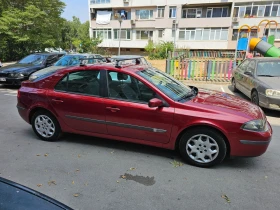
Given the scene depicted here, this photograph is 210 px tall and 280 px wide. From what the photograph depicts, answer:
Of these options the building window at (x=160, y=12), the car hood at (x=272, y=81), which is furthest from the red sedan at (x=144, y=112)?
the building window at (x=160, y=12)

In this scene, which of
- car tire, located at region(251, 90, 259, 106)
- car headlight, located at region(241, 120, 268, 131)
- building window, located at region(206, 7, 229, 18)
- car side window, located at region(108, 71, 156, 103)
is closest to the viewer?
car headlight, located at region(241, 120, 268, 131)

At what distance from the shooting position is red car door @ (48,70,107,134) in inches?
143

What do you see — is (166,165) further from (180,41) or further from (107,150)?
(180,41)

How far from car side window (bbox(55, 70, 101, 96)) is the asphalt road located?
3.38 feet

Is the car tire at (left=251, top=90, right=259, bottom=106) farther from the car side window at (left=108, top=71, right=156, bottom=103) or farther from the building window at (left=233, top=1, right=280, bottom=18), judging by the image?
the building window at (left=233, top=1, right=280, bottom=18)

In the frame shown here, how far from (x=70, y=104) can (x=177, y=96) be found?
187 centimetres

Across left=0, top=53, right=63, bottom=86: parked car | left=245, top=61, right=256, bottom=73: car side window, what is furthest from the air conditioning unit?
left=0, top=53, right=63, bottom=86: parked car

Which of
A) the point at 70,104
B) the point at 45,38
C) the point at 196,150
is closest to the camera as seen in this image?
the point at 196,150

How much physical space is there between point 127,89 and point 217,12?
2810 centimetres

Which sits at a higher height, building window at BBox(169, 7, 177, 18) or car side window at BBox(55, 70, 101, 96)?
building window at BBox(169, 7, 177, 18)

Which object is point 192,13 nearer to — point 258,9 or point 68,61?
point 258,9

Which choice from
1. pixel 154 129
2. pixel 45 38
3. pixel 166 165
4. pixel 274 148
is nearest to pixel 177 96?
pixel 154 129

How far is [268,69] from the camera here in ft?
23.0

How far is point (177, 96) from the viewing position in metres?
3.44
